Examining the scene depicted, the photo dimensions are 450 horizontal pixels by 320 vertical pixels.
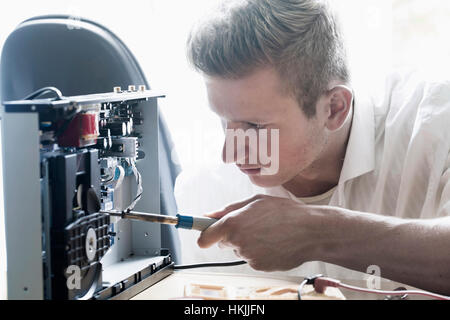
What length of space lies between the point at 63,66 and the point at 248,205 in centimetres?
84

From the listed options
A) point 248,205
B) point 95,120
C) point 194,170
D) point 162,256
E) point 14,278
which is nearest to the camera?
point 14,278

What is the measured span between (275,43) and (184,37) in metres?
0.67

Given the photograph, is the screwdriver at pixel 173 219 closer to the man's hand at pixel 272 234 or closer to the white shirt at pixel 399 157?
the man's hand at pixel 272 234

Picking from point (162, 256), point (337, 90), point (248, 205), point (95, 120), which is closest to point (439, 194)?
point (337, 90)

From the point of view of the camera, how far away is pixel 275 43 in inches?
41.8

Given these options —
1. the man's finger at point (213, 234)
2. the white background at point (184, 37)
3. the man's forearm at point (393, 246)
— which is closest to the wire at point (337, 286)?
the man's forearm at point (393, 246)

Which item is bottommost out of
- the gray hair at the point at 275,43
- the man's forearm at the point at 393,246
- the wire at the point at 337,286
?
the wire at the point at 337,286

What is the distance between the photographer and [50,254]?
794 mm

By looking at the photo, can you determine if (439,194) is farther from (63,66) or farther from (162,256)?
(63,66)

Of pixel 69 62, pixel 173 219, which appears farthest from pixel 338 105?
pixel 69 62

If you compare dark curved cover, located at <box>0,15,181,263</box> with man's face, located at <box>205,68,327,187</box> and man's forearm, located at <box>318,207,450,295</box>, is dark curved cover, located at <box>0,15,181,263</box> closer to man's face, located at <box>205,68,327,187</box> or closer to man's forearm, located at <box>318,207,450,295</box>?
man's face, located at <box>205,68,327,187</box>

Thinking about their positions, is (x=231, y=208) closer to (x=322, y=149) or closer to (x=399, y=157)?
(x=322, y=149)

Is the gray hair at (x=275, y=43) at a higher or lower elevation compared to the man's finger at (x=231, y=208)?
higher

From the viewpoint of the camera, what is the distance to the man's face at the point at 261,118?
104cm
